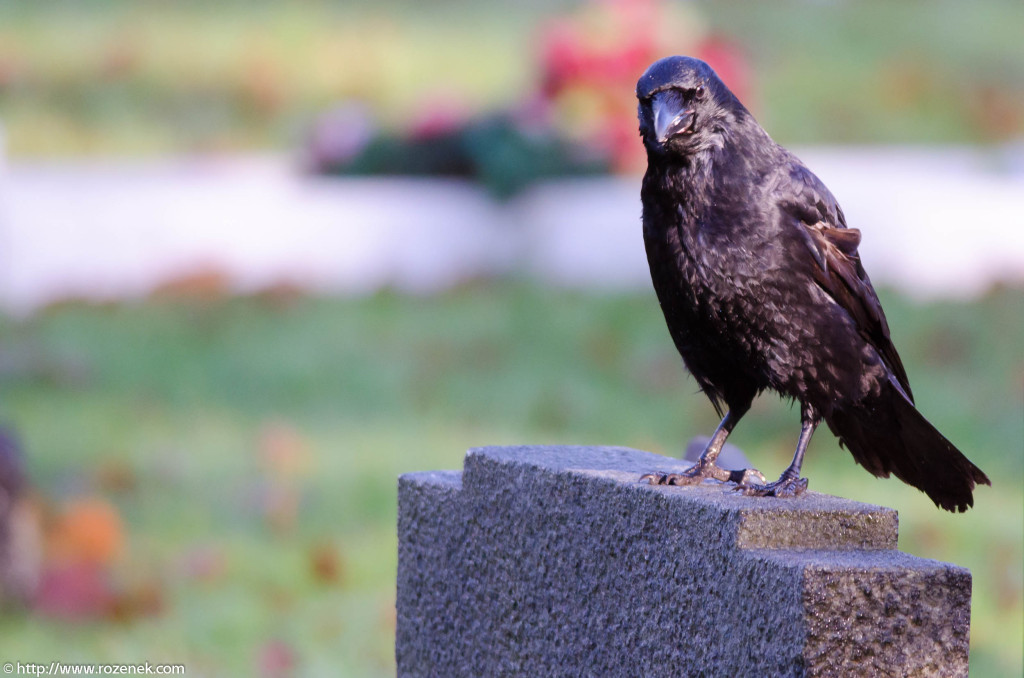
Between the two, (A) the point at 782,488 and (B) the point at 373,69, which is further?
(B) the point at 373,69

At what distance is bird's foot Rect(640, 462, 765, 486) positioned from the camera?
2.30m

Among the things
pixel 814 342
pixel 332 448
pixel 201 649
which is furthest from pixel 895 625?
pixel 332 448

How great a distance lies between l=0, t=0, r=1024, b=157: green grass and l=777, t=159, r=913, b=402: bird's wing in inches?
329

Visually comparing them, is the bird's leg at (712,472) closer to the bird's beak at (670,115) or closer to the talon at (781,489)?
the talon at (781,489)

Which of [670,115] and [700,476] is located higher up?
[670,115]

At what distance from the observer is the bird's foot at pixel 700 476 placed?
Result: 2.30 meters

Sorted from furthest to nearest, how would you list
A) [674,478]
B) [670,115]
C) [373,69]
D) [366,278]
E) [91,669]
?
[373,69], [366,278], [91,669], [674,478], [670,115]

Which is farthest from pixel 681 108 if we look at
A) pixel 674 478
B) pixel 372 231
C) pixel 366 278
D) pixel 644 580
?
pixel 372 231

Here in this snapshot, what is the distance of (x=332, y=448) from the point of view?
5.89 metres

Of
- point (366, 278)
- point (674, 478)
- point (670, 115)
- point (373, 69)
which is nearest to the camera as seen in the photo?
point (670, 115)

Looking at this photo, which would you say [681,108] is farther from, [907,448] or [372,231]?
[372,231]

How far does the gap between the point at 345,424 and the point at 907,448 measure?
4241 millimetres

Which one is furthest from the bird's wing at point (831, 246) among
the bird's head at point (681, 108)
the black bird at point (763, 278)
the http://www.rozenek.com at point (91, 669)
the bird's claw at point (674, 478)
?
the http://www.rozenek.com at point (91, 669)

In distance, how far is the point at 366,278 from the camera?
9.18m
